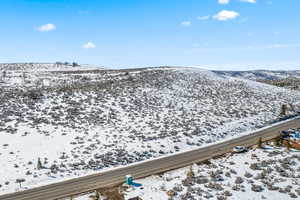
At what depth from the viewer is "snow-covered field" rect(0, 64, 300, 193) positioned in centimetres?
2503

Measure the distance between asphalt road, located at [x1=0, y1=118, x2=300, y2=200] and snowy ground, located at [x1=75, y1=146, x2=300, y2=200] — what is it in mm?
1295

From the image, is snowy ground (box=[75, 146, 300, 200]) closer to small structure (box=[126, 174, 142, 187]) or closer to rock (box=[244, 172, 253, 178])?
rock (box=[244, 172, 253, 178])

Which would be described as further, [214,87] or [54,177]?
[214,87]

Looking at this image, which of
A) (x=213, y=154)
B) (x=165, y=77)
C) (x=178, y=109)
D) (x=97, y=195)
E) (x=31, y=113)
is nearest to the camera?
(x=97, y=195)

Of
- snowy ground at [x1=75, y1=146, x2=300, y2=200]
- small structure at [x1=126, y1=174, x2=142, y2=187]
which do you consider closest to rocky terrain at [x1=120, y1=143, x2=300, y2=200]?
snowy ground at [x1=75, y1=146, x2=300, y2=200]

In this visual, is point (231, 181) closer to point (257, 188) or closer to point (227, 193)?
point (257, 188)

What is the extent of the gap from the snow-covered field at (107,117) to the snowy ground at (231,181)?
571cm

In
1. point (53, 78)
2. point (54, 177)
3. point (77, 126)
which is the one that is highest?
point (53, 78)

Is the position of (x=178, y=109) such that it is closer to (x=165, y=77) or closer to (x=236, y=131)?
(x=236, y=131)

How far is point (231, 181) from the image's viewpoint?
786 inches

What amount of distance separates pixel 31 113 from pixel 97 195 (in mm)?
20756

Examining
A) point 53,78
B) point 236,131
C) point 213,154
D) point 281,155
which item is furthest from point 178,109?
point 53,78

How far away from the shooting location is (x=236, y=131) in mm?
35938

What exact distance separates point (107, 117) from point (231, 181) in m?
20.1
